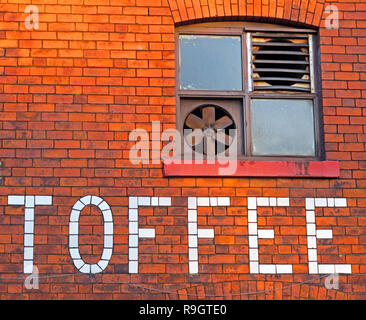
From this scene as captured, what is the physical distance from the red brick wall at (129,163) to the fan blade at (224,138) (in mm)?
478

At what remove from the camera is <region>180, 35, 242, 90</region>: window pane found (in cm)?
838

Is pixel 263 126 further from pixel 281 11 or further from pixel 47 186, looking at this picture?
pixel 47 186

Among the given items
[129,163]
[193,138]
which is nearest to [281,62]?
[193,138]

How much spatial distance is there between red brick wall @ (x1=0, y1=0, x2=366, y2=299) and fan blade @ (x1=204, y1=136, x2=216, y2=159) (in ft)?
1.20

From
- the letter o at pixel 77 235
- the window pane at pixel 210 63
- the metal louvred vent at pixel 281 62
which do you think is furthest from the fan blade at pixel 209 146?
the letter o at pixel 77 235

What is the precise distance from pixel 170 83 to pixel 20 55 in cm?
151

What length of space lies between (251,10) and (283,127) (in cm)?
125

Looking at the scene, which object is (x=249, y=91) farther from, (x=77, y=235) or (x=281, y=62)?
(x=77, y=235)

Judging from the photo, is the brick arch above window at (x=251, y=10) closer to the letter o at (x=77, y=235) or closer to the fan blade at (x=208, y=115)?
the fan blade at (x=208, y=115)

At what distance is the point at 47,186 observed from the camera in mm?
7832

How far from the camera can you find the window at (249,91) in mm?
8250

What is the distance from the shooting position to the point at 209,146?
26.9ft

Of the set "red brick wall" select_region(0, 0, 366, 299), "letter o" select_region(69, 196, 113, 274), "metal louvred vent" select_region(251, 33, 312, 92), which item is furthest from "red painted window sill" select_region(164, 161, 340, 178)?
"metal louvred vent" select_region(251, 33, 312, 92)
